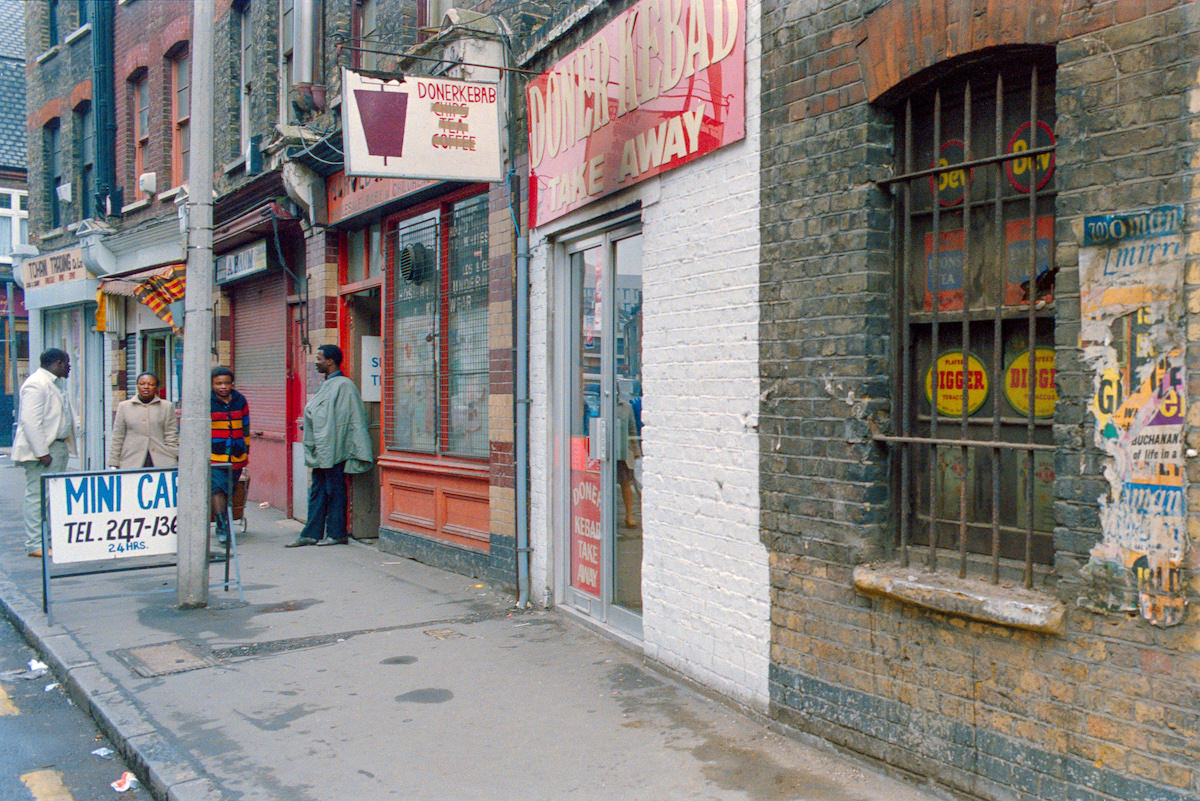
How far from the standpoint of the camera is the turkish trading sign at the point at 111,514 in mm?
7324

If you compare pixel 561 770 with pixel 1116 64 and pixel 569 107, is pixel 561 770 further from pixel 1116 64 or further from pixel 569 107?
pixel 569 107

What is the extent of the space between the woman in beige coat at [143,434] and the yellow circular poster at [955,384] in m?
7.92

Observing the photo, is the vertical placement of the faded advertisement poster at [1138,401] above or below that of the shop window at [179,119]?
below

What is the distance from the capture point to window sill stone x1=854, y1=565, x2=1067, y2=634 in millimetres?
3637

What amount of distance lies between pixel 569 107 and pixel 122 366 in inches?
556

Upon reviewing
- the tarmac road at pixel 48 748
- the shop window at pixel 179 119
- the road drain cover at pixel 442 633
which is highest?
the shop window at pixel 179 119

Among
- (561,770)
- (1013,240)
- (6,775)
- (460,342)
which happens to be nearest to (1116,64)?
(1013,240)

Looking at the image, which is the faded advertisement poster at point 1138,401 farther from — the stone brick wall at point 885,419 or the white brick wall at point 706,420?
the white brick wall at point 706,420

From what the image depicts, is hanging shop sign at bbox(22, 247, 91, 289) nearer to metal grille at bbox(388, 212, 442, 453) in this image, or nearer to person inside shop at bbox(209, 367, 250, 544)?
person inside shop at bbox(209, 367, 250, 544)

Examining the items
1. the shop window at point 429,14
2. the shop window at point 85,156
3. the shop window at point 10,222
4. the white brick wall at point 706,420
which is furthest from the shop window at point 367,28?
the shop window at point 10,222

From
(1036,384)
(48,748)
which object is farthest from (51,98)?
(1036,384)

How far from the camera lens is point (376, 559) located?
1008 centimetres

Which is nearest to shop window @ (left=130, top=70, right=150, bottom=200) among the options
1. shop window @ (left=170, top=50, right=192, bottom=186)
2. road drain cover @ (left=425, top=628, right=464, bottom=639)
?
shop window @ (left=170, top=50, right=192, bottom=186)

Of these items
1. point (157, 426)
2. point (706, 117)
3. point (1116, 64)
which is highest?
point (706, 117)
